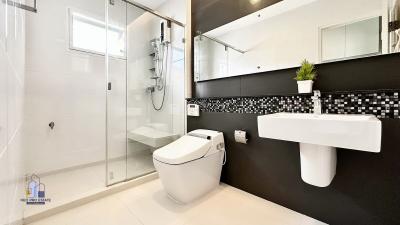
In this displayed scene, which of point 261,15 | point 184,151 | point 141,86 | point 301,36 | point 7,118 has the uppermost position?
point 261,15

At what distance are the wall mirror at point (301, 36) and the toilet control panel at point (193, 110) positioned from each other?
0.35 metres

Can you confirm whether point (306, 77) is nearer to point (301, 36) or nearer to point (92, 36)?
point (301, 36)

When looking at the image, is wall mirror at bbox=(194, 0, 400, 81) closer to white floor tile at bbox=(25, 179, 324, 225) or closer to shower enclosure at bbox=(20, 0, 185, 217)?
shower enclosure at bbox=(20, 0, 185, 217)

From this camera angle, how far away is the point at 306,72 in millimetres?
1189

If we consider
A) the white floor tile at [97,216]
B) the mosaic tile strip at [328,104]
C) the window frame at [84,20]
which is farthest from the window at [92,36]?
the white floor tile at [97,216]

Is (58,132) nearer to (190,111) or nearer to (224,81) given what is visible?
(190,111)

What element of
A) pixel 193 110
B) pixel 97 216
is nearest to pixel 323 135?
pixel 193 110

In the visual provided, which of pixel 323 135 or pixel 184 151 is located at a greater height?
pixel 323 135

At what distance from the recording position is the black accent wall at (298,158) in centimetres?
98

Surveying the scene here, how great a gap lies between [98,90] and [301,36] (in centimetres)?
225

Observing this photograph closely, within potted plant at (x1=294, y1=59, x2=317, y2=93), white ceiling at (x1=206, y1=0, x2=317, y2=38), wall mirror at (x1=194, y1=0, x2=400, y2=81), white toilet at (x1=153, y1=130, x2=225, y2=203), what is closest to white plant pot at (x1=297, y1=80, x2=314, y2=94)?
potted plant at (x1=294, y1=59, x2=317, y2=93)

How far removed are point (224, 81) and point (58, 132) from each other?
1.90m

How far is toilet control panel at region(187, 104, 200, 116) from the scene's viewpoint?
6.47 feet

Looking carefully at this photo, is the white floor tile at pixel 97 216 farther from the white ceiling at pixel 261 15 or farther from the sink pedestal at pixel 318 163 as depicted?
the white ceiling at pixel 261 15
